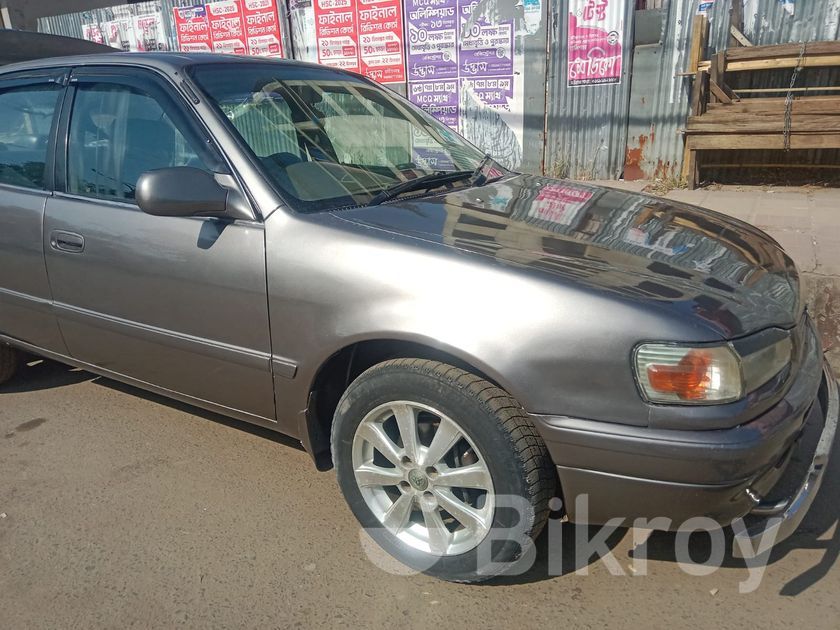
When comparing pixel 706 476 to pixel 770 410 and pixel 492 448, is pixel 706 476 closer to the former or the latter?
A: pixel 770 410

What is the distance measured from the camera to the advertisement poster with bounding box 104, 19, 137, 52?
1169 cm

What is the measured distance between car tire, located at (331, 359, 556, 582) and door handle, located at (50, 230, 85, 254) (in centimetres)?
149

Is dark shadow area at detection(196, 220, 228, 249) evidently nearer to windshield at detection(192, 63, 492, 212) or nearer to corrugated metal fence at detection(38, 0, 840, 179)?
windshield at detection(192, 63, 492, 212)

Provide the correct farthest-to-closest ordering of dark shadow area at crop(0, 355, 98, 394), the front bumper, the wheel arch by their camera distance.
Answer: dark shadow area at crop(0, 355, 98, 394)
the wheel arch
the front bumper

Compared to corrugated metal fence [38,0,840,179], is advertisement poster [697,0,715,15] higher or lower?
higher

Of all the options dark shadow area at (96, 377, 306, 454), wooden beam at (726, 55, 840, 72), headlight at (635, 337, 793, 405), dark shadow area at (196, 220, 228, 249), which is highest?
wooden beam at (726, 55, 840, 72)

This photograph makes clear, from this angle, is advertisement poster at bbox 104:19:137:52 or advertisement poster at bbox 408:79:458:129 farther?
advertisement poster at bbox 104:19:137:52

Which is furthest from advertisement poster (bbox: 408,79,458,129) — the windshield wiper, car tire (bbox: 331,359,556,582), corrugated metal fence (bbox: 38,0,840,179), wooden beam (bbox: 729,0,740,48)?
car tire (bbox: 331,359,556,582)

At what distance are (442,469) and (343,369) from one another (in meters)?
0.55

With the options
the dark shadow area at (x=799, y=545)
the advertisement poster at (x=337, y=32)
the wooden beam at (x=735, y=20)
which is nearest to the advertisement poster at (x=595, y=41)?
the wooden beam at (x=735, y=20)

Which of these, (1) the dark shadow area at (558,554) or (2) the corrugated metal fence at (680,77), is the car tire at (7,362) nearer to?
(1) the dark shadow area at (558,554)

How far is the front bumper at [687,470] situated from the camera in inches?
69.9

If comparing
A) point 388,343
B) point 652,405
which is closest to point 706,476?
point 652,405

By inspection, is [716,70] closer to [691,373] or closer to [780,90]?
[780,90]
